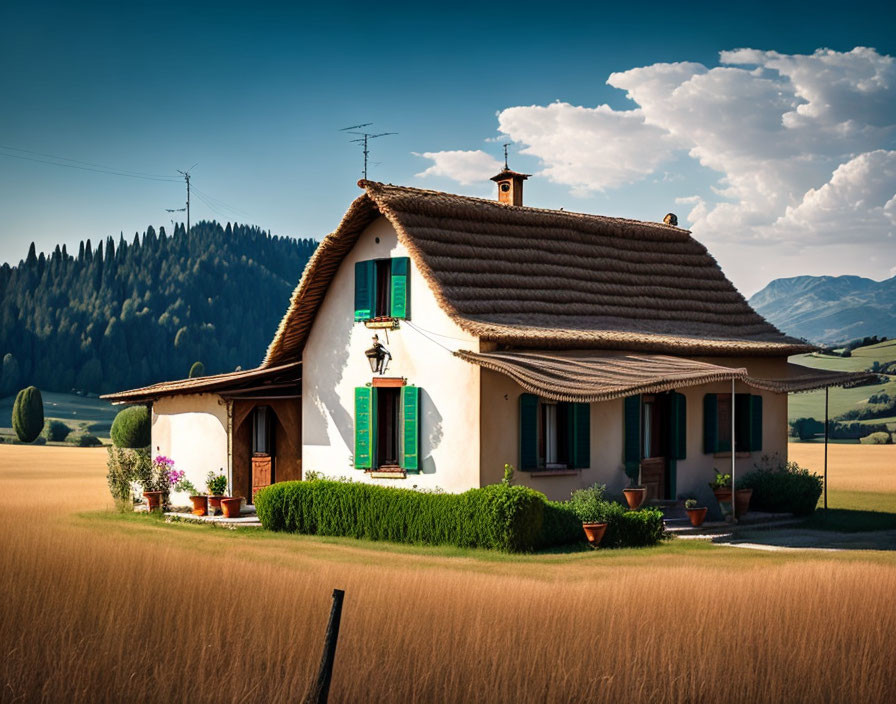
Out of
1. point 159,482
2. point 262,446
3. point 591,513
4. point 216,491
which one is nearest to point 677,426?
point 591,513

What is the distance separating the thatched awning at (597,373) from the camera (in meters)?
17.2

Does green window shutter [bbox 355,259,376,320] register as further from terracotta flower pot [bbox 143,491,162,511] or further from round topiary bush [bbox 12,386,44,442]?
round topiary bush [bbox 12,386,44,442]

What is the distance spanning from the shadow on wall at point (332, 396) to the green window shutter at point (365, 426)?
0.41 m

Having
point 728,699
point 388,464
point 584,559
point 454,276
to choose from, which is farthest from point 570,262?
point 728,699

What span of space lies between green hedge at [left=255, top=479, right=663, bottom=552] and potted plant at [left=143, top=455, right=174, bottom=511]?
4.74 m

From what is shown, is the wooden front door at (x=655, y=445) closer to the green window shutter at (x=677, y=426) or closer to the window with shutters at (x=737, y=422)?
the green window shutter at (x=677, y=426)

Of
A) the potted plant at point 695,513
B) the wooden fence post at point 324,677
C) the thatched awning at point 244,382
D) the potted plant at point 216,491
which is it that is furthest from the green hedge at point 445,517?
the wooden fence post at point 324,677

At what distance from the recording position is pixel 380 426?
21016mm

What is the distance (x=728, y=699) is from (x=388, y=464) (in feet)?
44.2

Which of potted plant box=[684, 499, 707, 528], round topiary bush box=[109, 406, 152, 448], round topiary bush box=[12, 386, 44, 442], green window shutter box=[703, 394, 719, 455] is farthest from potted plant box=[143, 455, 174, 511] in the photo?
round topiary bush box=[12, 386, 44, 442]

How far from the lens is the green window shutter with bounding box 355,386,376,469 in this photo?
20.7m

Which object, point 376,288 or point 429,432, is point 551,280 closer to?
point 376,288

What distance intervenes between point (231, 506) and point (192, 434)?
8.57 feet

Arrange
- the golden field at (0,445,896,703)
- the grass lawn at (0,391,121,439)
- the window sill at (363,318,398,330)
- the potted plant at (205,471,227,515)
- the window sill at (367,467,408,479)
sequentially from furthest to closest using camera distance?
the grass lawn at (0,391,121,439), the potted plant at (205,471,227,515), the window sill at (363,318,398,330), the window sill at (367,467,408,479), the golden field at (0,445,896,703)
